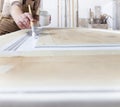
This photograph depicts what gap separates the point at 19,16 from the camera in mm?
1450

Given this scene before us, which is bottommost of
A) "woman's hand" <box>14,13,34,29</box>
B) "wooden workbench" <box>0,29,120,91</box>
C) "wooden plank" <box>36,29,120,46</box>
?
"wooden plank" <box>36,29,120,46</box>

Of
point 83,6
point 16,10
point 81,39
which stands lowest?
point 81,39

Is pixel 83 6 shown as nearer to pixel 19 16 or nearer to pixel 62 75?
pixel 19 16

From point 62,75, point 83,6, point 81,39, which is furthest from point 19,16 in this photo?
point 83,6

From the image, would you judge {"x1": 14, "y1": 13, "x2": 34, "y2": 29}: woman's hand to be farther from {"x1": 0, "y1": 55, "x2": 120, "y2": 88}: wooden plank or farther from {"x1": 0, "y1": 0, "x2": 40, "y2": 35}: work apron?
{"x1": 0, "y1": 55, "x2": 120, "y2": 88}: wooden plank

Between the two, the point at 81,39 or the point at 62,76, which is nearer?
the point at 62,76

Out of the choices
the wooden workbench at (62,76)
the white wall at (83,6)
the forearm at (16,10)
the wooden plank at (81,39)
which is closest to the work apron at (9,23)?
the forearm at (16,10)

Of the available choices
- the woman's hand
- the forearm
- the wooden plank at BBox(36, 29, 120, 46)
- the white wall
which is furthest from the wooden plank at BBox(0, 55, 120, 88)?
the white wall

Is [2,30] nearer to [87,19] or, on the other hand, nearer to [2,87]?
[2,87]

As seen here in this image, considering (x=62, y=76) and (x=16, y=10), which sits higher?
(x=16, y=10)

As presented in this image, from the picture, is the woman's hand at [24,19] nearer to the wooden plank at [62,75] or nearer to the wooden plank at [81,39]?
the wooden plank at [81,39]

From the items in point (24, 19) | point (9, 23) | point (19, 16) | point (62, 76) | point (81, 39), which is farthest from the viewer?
point (9, 23)

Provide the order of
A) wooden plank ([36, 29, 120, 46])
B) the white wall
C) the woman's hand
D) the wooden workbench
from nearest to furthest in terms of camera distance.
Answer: the wooden workbench, wooden plank ([36, 29, 120, 46]), the woman's hand, the white wall

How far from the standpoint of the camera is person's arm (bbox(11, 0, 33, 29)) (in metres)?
1.32
